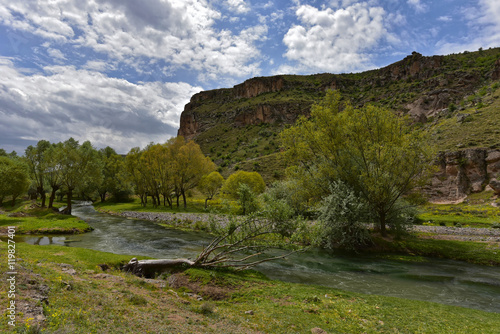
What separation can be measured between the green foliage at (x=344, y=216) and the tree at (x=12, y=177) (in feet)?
152

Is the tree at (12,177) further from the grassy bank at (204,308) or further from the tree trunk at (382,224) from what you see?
the tree trunk at (382,224)

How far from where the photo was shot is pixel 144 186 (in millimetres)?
59188

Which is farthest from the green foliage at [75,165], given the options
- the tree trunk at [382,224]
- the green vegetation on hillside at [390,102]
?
the green vegetation on hillside at [390,102]

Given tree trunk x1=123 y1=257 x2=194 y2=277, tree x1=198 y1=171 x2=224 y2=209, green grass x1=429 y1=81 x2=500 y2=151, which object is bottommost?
tree trunk x1=123 y1=257 x2=194 y2=277

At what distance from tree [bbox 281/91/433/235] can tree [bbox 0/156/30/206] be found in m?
43.3

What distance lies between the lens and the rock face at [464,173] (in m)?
51.3

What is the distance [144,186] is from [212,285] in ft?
175

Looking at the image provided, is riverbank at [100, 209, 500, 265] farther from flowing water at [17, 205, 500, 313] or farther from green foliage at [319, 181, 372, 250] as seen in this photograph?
green foliage at [319, 181, 372, 250]

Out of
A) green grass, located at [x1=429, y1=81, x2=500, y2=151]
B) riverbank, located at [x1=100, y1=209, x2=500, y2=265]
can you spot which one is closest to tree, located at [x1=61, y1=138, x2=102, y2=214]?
riverbank, located at [x1=100, y1=209, x2=500, y2=265]

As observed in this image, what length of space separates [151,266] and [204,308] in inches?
253

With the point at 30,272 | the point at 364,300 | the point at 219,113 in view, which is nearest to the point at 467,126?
the point at 364,300

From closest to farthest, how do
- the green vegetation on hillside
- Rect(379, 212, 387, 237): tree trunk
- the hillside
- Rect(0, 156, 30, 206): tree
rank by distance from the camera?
Rect(379, 212, 387, 237): tree trunk < Rect(0, 156, 30, 206): tree < the hillside < the green vegetation on hillside

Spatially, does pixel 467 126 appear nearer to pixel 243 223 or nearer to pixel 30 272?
pixel 243 223

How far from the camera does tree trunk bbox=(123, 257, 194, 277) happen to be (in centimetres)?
1327
